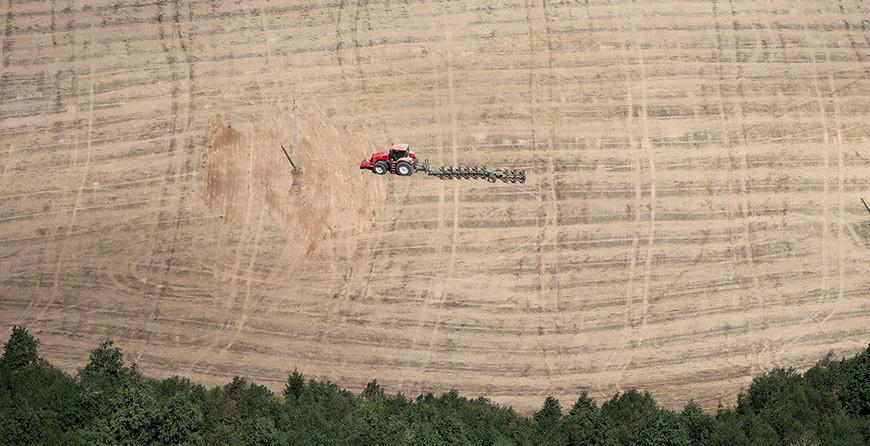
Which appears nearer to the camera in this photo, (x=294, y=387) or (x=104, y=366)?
(x=104, y=366)

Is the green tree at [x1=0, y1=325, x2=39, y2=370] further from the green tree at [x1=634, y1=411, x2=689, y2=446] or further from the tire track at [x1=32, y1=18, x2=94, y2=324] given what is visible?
the green tree at [x1=634, y1=411, x2=689, y2=446]

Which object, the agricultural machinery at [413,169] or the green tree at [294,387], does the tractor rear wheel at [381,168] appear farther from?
the green tree at [294,387]

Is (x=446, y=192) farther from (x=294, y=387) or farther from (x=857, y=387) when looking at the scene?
(x=857, y=387)

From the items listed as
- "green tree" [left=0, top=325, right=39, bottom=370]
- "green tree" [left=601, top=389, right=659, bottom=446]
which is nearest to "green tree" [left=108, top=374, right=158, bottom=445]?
"green tree" [left=0, top=325, right=39, bottom=370]

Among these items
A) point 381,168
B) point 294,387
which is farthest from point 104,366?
point 381,168

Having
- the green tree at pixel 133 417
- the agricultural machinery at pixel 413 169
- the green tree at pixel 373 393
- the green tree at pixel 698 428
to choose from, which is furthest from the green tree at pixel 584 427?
the green tree at pixel 133 417

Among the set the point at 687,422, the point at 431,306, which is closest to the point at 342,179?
the point at 431,306

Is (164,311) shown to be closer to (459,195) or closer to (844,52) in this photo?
(459,195)
